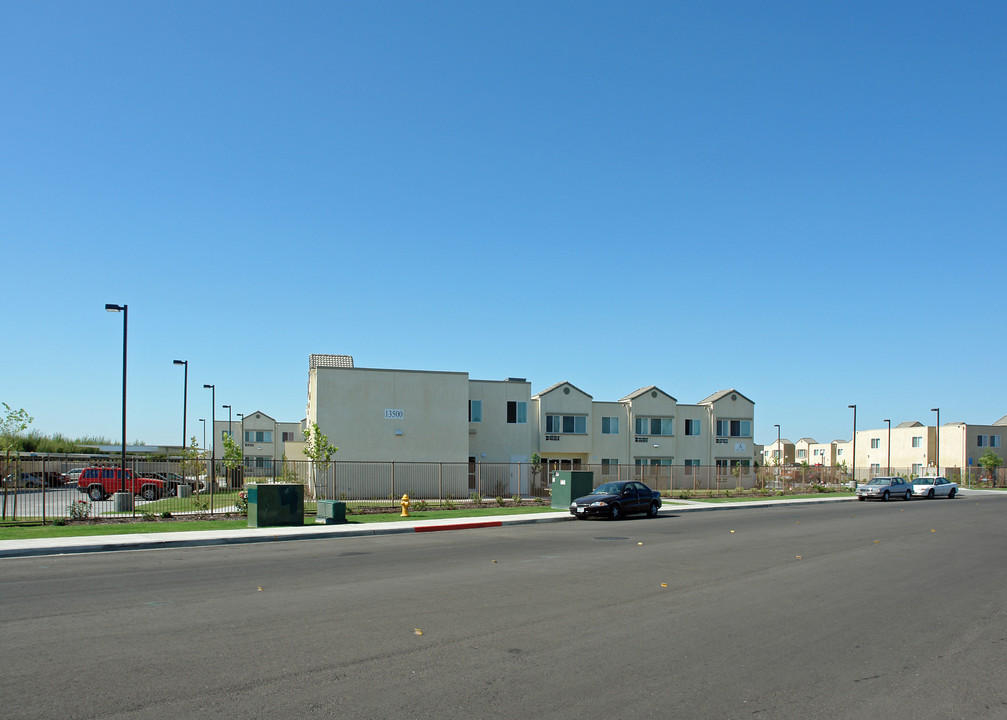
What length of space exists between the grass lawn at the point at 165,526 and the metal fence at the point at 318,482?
131 cm

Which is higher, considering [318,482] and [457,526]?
[457,526]

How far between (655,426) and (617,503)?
33.6 meters

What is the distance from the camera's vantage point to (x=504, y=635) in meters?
8.71

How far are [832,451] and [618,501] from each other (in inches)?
3957

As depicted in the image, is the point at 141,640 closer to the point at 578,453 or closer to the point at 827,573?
the point at 827,573

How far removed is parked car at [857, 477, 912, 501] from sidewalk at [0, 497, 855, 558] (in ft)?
73.1

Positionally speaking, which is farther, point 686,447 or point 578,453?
point 686,447

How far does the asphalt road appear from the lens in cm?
638

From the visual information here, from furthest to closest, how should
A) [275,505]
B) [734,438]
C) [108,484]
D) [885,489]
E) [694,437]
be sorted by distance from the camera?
[734,438] < [694,437] < [885,489] < [108,484] < [275,505]

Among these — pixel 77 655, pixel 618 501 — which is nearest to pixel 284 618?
pixel 77 655

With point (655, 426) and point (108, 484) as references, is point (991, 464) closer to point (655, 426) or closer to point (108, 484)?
point (655, 426)

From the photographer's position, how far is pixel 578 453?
57125 millimetres

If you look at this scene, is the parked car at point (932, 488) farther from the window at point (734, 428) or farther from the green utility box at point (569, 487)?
A: the green utility box at point (569, 487)

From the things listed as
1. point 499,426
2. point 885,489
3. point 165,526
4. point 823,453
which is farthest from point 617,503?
point 823,453
